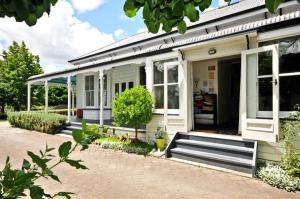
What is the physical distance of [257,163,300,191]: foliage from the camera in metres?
6.36

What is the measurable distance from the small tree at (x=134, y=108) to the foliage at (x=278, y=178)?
4.52 metres

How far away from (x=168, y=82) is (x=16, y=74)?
81.5ft

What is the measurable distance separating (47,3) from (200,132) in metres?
9.06

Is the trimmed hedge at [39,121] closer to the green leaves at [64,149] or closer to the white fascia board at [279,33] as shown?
the white fascia board at [279,33]

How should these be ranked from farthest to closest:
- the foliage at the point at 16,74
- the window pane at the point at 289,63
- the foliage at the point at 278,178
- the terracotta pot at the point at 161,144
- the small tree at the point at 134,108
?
the foliage at the point at 16,74 < the small tree at the point at 134,108 < the terracotta pot at the point at 161,144 < the window pane at the point at 289,63 < the foliage at the point at 278,178

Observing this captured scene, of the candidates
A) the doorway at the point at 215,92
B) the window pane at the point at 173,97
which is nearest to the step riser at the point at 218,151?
the window pane at the point at 173,97

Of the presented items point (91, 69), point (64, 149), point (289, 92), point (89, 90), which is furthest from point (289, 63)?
point (89, 90)

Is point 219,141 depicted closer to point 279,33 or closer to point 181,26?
point 279,33

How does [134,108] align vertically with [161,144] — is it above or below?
above

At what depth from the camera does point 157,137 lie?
10.2 meters

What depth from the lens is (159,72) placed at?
435 inches

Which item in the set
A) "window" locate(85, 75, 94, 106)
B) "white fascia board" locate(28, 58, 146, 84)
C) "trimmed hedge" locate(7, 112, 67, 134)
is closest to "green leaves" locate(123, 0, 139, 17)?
"white fascia board" locate(28, 58, 146, 84)

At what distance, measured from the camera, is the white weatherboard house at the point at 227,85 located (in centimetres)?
749

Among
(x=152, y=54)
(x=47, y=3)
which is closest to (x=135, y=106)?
(x=152, y=54)
